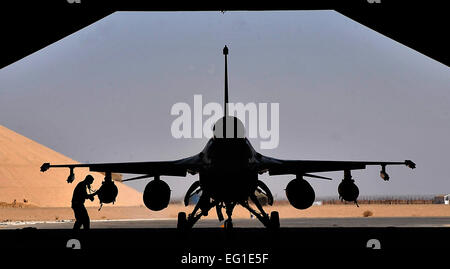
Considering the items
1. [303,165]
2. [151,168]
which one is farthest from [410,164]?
[151,168]

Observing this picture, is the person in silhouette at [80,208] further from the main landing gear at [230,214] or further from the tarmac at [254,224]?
the tarmac at [254,224]

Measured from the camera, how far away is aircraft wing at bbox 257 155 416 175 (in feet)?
59.0

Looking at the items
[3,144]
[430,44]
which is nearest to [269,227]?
[430,44]

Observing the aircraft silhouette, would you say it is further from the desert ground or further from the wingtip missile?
the desert ground

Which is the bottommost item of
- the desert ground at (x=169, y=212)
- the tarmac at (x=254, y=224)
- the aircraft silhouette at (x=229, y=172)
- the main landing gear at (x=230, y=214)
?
the desert ground at (x=169, y=212)

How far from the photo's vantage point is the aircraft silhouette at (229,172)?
16.0 meters

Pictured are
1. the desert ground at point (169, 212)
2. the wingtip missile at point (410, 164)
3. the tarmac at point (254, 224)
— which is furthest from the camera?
the desert ground at point (169, 212)

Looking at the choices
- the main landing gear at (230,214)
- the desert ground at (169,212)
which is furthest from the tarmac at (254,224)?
the desert ground at (169,212)

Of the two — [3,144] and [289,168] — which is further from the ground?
[3,144]

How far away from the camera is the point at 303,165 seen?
19109 mm
